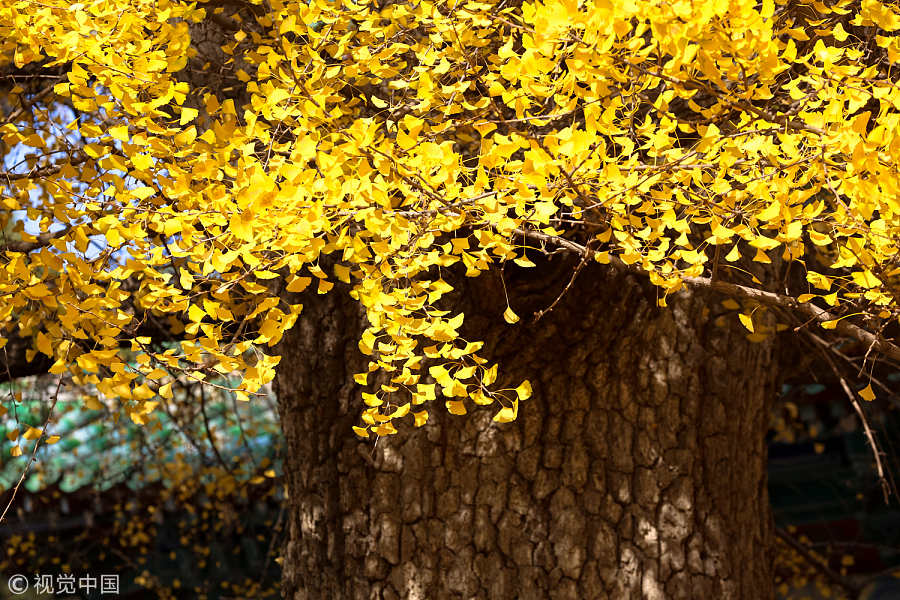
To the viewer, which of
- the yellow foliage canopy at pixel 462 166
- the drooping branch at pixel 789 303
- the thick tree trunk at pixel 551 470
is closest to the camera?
the yellow foliage canopy at pixel 462 166

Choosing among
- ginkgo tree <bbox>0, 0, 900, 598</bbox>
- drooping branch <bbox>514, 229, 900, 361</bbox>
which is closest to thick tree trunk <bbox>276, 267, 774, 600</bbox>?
ginkgo tree <bbox>0, 0, 900, 598</bbox>

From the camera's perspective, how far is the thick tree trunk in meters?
2.46

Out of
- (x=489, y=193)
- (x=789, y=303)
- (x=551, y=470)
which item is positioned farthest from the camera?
(x=551, y=470)

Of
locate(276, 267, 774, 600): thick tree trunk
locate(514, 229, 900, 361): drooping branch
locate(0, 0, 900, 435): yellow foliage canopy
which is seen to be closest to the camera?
locate(0, 0, 900, 435): yellow foliage canopy

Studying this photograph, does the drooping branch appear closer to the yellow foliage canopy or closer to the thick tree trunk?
the yellow foliage canopy

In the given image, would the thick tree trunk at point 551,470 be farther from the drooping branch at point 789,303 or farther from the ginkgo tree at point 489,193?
the drooping branch at point 789,303

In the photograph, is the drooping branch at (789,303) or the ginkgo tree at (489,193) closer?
the ginkgo tree at (489,193)

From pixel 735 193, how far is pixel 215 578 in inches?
245

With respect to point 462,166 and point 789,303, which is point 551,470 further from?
point 462,166

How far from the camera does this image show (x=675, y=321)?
2.62 m

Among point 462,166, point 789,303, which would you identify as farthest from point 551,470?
point 462,166

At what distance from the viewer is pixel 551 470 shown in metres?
2.51

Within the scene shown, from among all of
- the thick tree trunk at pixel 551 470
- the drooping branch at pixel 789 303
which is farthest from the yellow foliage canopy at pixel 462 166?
the thick tree trunk at pixel 551 470

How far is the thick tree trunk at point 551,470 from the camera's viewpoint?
246cm
